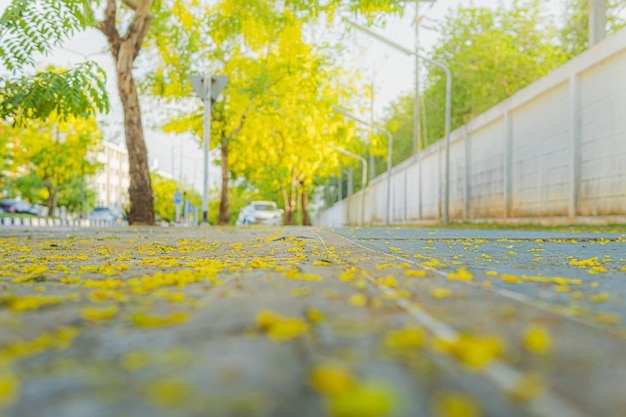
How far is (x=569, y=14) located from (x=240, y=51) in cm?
2210

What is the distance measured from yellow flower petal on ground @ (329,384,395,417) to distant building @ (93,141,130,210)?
267 ft

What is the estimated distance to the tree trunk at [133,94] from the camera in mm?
13617

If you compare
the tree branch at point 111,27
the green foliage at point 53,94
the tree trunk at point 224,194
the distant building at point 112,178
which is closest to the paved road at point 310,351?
the green foliage at point 53,94

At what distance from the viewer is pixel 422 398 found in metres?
1.10

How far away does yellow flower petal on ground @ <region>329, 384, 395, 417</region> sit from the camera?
1.01m

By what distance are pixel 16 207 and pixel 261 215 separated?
74.1 ft

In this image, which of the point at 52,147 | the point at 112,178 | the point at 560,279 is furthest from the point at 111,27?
the point at 112,178

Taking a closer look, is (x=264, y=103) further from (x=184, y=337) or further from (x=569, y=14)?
(x=569, y=14)

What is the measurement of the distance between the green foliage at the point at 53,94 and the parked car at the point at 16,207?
4254 cm

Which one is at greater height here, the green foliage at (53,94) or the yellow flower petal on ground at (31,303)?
the green foliage at (53,94)

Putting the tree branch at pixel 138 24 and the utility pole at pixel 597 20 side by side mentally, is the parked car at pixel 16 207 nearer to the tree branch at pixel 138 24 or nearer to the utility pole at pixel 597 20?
the tree branch at pixel 138 24

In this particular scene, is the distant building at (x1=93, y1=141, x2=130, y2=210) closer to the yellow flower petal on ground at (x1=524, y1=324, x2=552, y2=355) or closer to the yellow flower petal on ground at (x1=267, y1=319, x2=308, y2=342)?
the yellow flower petal on ground at (x1=267, y1=319, x2=308, y2=342)

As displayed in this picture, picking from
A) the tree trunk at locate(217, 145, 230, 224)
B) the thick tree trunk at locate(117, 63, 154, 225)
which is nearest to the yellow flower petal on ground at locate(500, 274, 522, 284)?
the thick tree trunk at locate(117, 63, 154, 225)

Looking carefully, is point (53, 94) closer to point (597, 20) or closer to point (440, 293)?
point (440, 293)
